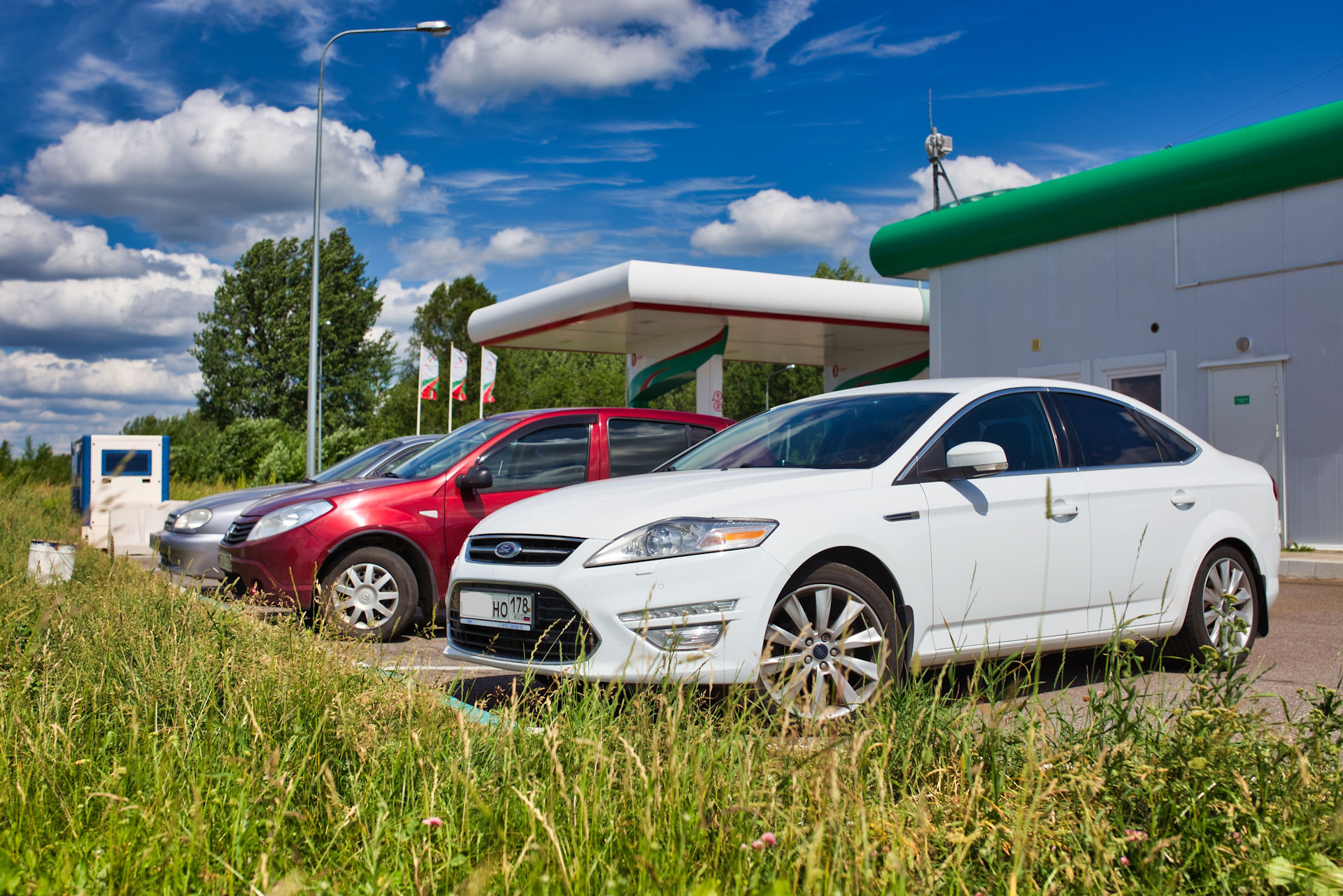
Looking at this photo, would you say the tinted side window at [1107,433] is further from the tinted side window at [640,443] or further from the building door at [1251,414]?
the building door at [1251,414]

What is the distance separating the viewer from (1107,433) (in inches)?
215

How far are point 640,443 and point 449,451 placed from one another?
4.86 feet

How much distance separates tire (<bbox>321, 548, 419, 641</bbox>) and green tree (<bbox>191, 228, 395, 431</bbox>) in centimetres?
5427

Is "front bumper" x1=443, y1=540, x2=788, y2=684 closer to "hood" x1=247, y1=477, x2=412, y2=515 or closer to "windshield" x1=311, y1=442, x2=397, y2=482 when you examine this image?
"hood" x1=247, y1=477, x2=412, y2=515

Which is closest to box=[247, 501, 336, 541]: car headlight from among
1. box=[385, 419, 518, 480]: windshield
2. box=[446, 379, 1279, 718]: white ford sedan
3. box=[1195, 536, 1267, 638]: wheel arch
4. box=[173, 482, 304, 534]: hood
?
box=[385, 419, 518, 480]: windshield

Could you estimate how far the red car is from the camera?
23.1ft

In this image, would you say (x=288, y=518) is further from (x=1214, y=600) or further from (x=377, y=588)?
(x=1214, y=600)

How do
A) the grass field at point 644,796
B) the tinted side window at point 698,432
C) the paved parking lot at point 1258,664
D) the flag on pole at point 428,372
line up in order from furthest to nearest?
the flag on pole at point 428,372
the tinted side window at point 698,432
the paved parking lot at point 1258,664
the grass field at point 644,796

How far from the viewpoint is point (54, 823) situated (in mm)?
2549

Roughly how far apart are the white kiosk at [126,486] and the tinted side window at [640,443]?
28.1ft

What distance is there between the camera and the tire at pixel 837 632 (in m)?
3.94

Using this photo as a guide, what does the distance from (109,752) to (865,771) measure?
87.9 inches

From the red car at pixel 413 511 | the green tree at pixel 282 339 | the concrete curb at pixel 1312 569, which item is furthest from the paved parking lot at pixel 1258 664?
the green tree at pixel 282 339

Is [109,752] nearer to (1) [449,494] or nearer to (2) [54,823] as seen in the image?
(2) [54,823]
